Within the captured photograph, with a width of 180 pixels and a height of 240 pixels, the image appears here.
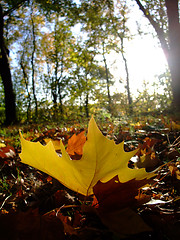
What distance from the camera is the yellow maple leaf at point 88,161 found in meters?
0.38

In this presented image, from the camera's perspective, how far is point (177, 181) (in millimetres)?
674

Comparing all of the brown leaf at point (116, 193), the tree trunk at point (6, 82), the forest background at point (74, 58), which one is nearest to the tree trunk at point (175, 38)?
the forest background at point (74, 58)

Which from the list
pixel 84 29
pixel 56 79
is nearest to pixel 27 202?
pixel 56 79

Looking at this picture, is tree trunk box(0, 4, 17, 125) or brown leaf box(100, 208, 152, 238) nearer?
brown leaf box(100, 208, 152, 238)

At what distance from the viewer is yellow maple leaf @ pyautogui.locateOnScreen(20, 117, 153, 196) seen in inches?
15.0

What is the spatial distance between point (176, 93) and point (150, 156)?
6.26 metres

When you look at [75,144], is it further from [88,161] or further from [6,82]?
[6,82]

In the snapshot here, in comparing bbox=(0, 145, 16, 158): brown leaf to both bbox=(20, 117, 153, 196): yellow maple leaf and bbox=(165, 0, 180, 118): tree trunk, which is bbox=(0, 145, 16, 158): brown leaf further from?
bbox=(165, 0, 180, 118): tree trunk

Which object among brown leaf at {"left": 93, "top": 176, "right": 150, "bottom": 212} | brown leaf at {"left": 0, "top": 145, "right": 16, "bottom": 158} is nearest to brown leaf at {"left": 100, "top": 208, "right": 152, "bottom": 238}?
brown leaf at {"left": 93, "top": 176, "right": 150, "bottom": 212}

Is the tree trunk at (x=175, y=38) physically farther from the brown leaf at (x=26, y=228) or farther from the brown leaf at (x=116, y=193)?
the brown leaf at (x=26, y=228)

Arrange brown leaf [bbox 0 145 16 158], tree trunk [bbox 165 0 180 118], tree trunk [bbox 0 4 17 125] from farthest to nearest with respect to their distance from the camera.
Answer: tree trunk [bbox 0 4 17 125] < tree trunk [bbox 165 0 180 118] < brown leaf [bbox 0 145 16 158]

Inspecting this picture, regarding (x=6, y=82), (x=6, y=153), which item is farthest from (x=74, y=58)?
(x=6, y=153)

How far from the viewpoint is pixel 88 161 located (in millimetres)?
390

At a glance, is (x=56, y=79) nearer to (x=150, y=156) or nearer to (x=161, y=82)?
(x=161, y=82)
